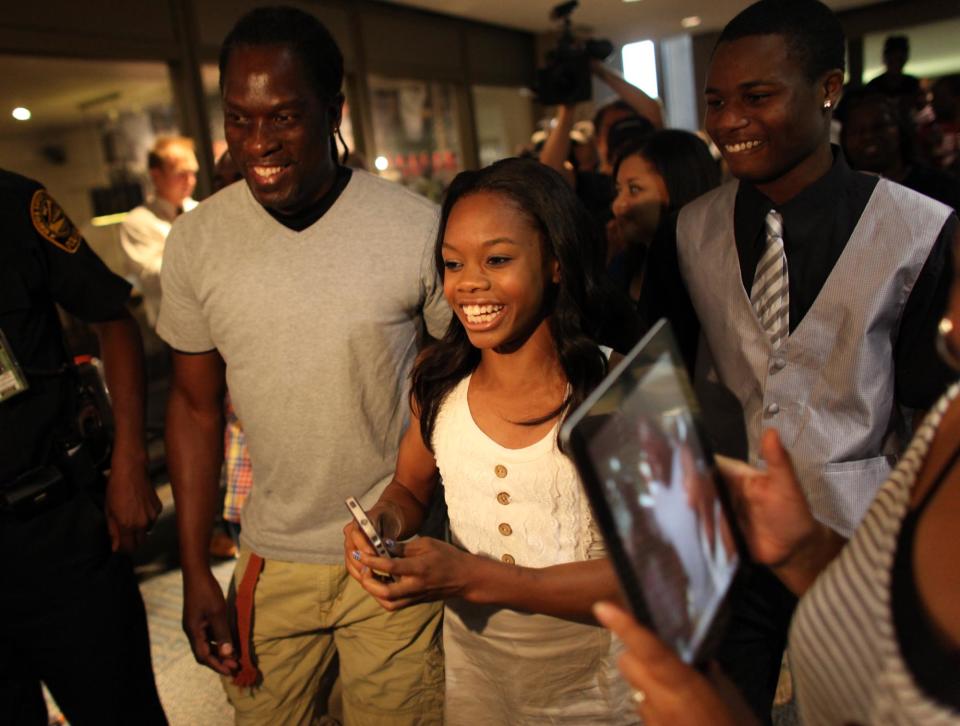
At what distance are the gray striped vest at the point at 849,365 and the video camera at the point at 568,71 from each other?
2.32 m

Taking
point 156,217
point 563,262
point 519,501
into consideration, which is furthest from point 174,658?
point 156,217

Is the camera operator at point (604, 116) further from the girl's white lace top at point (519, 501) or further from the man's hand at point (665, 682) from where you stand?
the man's hand at point (665, 682)

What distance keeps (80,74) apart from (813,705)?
18.3 ft

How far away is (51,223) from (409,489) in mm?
915

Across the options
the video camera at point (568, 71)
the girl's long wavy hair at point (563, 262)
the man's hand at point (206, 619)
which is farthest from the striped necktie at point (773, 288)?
the video camera at point (568, 71)

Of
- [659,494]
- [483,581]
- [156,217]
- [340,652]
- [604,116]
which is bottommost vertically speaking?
[340,652]

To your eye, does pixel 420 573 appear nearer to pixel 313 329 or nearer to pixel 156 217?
pixel 313 329

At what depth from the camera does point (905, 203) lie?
127 cm

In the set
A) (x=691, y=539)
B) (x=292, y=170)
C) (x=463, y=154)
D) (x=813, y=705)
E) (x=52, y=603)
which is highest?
(x=463, y=154)

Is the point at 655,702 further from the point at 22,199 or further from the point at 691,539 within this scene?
the point at 22,199

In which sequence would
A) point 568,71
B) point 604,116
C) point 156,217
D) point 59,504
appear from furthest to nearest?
point 156,217
point 604,116
point 568,71
point 59,504

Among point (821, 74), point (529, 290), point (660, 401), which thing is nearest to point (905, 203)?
point (821, 74)

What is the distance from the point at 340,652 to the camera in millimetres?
1544

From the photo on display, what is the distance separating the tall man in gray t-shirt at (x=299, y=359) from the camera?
1.43m
